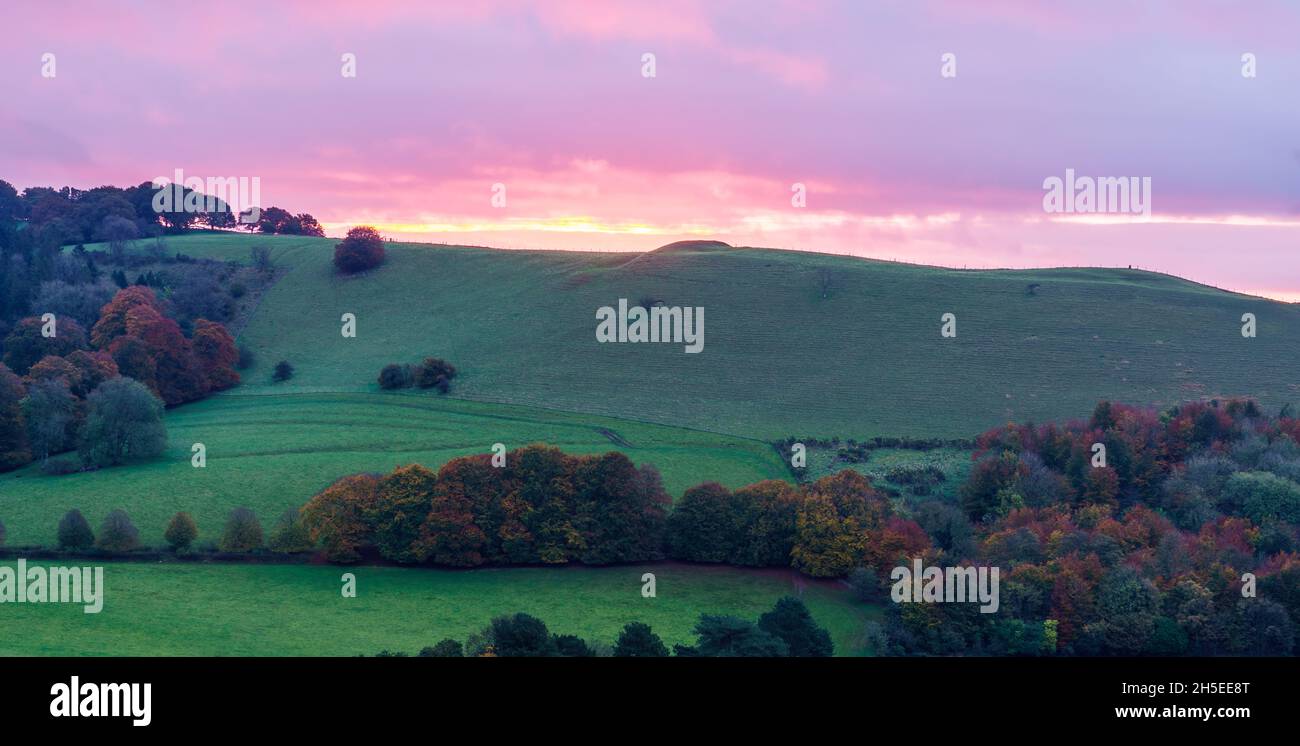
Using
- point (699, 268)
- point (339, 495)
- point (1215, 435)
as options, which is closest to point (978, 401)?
point (1215, 435)

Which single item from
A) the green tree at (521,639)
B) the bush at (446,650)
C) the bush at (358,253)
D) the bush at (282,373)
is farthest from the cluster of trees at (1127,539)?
the bush at (358,253)

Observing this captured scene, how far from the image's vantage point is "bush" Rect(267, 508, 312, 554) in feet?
222

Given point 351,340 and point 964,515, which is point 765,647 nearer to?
point 964,515

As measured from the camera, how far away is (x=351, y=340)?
127 m

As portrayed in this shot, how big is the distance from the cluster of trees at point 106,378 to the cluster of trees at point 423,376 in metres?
18.8

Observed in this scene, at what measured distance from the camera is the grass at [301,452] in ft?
242

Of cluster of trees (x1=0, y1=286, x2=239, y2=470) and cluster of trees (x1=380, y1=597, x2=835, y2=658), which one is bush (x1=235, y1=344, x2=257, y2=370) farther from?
cluster of trees (x1=380, y1=597, x2=835, y2=658)

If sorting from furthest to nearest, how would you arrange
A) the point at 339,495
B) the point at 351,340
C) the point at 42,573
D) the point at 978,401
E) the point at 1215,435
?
1. the point at 351,340
2. the point at 978,401
3. the point at 1215,435
4. the point at 339,495
5. the point at 42,573

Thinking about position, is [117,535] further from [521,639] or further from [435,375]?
[435,375]

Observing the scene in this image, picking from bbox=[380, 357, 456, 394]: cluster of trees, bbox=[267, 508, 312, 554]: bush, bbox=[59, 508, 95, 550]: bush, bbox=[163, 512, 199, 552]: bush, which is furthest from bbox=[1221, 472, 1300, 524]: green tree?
bbox=[59, 508, 95, 550]: bush

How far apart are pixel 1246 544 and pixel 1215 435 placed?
25.7 meters

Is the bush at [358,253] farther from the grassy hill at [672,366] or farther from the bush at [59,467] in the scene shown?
the bush at [59,467]

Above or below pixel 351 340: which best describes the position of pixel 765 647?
below
